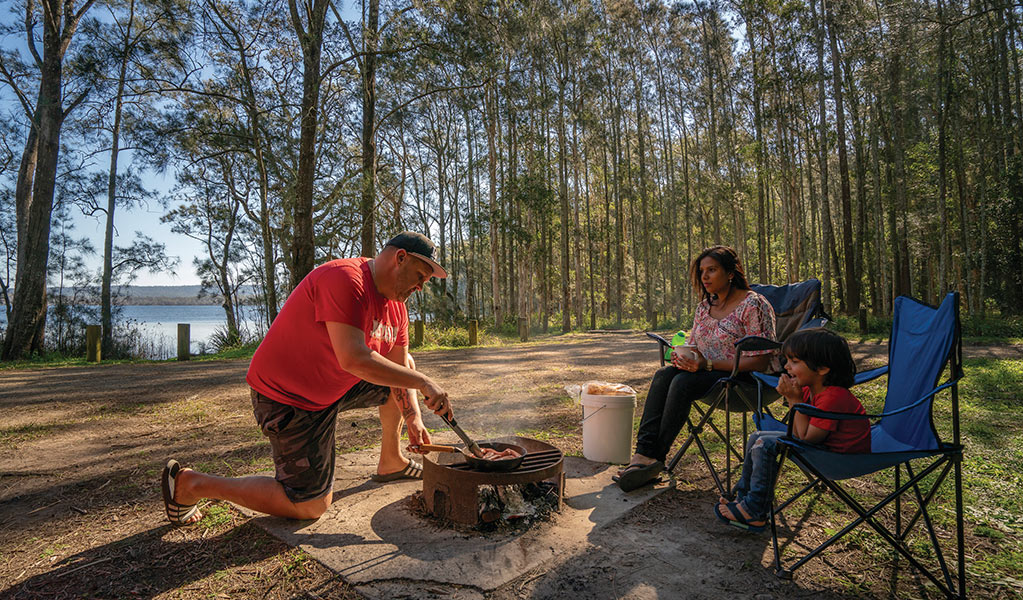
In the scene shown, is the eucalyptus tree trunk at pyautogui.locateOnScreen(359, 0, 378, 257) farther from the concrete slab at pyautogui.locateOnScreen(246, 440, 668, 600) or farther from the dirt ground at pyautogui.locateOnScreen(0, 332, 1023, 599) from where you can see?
the concrete slab at pyautogui.locateOnScreen(246, 440, 668, 600)

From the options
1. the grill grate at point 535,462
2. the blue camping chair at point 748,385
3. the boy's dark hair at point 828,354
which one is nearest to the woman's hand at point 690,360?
the blue camping chair at point 748,385

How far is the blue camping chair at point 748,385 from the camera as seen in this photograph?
245 cm

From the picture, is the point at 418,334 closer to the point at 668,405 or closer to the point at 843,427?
the point at 668,405

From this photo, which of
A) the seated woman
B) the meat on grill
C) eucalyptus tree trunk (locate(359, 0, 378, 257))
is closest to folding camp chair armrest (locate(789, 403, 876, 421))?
the seated woman

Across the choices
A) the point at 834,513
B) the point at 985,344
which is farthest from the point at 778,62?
the point at 834,513

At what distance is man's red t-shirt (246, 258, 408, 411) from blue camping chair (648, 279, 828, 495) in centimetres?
177

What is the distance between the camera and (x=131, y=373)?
7.59 metres

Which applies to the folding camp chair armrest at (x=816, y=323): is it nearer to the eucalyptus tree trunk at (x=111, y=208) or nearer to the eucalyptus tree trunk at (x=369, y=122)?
the eucalyptus tree trunk at (x=369, y=122)

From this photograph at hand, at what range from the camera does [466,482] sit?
2178mm

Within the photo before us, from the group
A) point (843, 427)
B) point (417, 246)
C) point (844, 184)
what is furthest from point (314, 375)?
point (844, 184)

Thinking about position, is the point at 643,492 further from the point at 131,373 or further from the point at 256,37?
the point at 256,37

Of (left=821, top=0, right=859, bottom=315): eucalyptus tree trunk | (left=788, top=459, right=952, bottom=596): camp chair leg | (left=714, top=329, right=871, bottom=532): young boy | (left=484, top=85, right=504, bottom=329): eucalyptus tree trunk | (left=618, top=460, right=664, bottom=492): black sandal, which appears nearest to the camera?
(left=788, top=459, right=952, bottom=596): camp chair leg

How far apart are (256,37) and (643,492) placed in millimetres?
12906

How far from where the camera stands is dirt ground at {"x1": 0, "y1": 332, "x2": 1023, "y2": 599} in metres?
1.81
